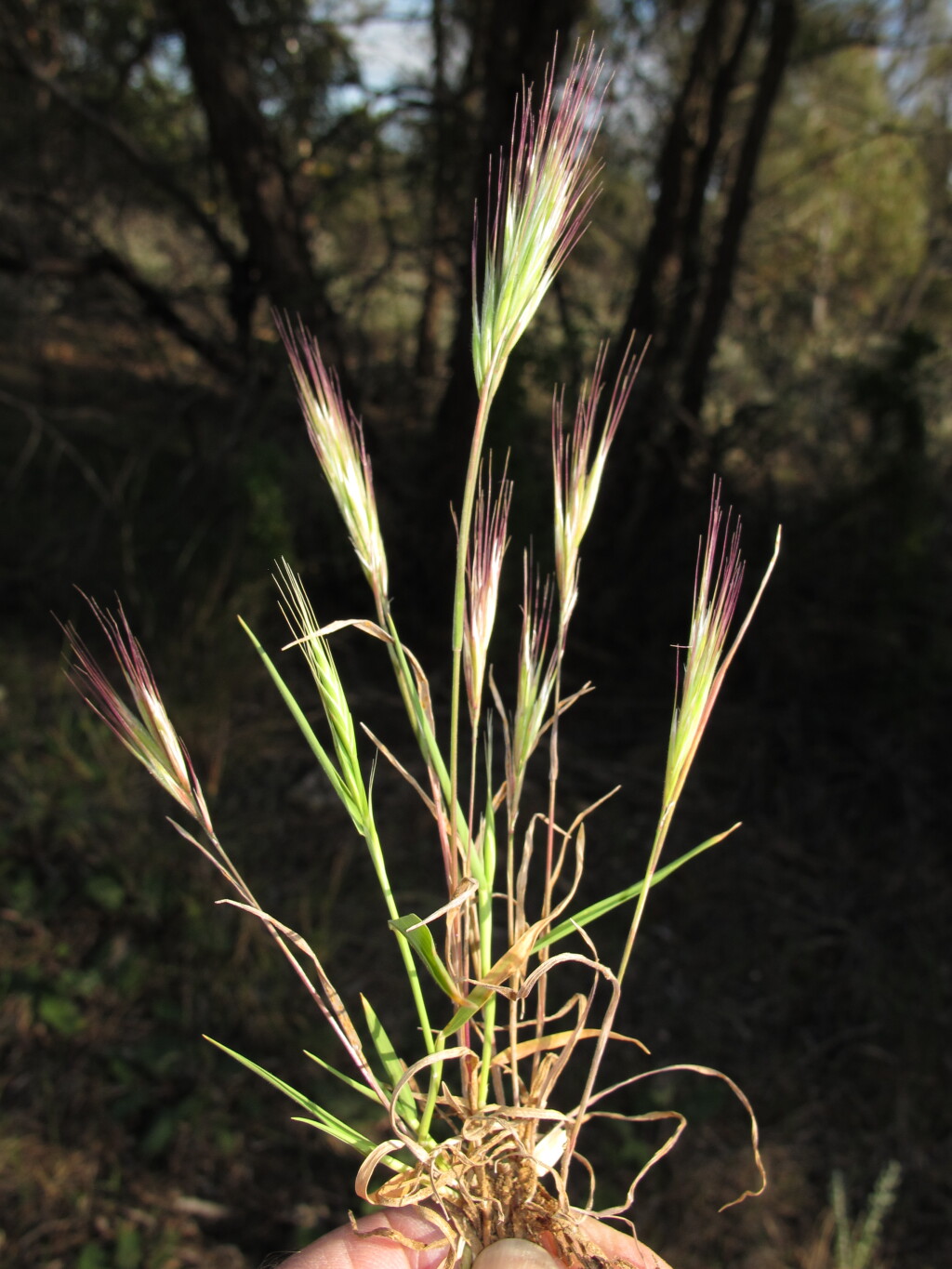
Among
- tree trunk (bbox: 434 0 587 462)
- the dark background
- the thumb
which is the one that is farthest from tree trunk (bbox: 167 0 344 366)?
the thumb

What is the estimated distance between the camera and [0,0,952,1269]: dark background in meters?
2.25

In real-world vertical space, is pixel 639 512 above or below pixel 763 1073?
above

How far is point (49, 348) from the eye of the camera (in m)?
5.07

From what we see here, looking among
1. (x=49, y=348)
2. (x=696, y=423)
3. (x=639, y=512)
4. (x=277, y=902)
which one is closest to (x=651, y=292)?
(x=696, y=423)

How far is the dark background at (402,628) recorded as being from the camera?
225 cm

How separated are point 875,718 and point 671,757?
2841 mm

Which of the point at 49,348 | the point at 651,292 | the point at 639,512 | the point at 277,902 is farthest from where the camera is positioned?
the point at 49,348

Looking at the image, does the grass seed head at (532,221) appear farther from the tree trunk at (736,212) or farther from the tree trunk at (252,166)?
the tree trunk at (736,212)

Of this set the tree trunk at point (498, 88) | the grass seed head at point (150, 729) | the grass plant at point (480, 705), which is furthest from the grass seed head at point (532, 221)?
the tree trunk at point (498, 88)

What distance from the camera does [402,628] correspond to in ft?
10.6

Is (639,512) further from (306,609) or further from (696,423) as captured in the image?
(306,609)

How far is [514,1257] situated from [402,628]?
2531mm

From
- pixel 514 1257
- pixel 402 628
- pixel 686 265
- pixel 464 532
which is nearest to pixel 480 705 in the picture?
pixel 464 532

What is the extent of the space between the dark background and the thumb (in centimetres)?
151
